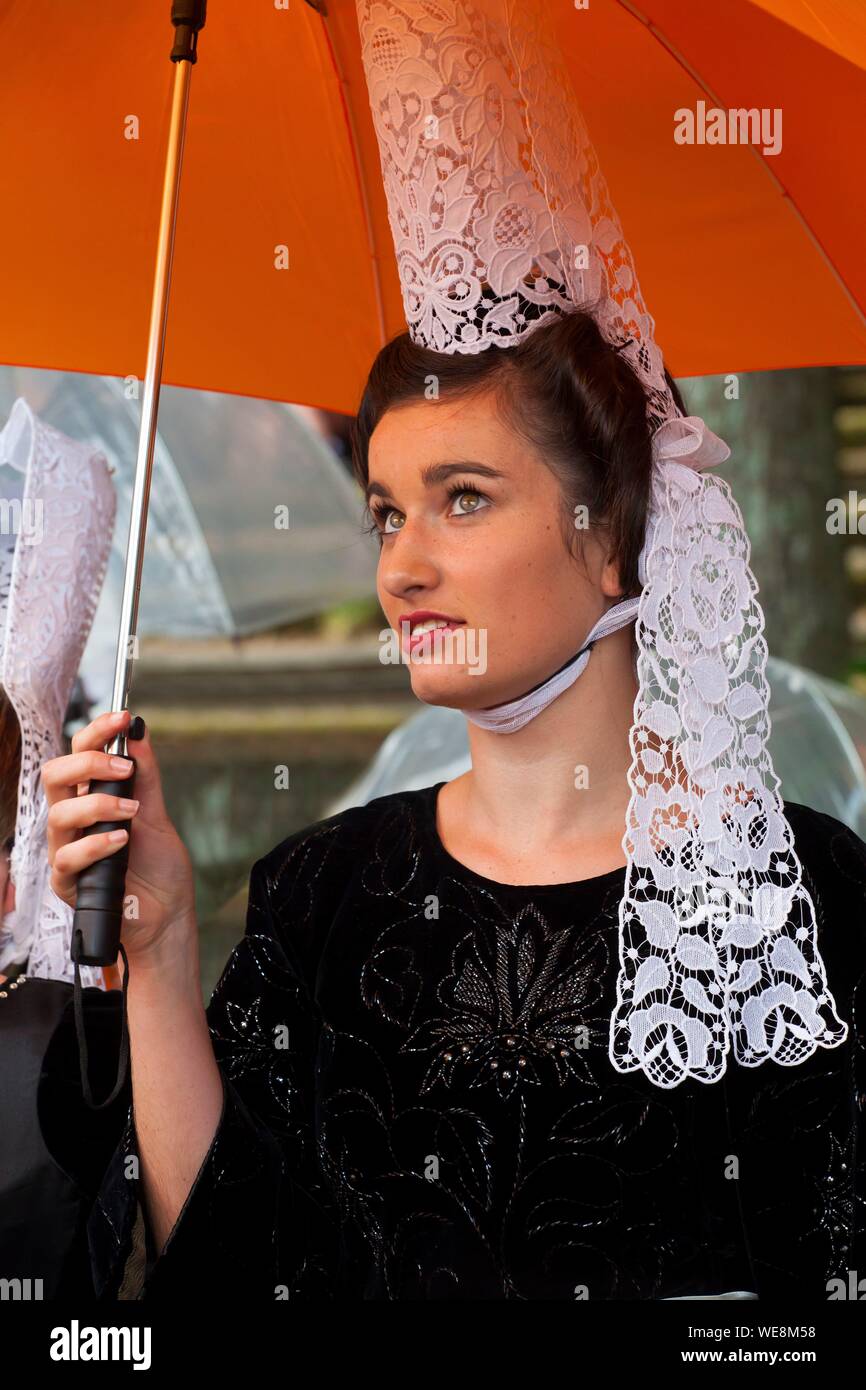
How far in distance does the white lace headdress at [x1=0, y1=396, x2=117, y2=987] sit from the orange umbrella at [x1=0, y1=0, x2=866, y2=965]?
9.1 inches

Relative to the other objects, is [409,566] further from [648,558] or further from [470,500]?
[648,558]

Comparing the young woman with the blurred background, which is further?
the blurred background

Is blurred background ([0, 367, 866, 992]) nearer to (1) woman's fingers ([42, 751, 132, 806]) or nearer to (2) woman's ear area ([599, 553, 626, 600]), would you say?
(2) woman's ear area ([599, 553, 626, 600])

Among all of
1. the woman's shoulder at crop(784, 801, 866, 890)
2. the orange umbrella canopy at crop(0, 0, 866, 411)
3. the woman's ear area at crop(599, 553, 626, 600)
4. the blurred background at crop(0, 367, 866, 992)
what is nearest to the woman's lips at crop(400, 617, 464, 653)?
the woman's ear area at crop(599, 553, 626, 600)

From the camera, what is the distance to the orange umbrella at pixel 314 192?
2238 mm

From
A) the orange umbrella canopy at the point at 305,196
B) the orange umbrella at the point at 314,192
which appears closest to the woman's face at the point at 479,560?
the orange umbrella at the point at 314,192

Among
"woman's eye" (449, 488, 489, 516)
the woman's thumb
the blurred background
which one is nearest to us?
the woman's thumb

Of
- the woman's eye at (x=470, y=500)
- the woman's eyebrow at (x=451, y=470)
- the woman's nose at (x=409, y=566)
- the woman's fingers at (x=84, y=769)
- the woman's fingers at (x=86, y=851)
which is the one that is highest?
the woman's eyebrow at (x=451, y=470)

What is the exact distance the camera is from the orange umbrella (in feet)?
7.34

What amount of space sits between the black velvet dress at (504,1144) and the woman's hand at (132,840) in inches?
12.0

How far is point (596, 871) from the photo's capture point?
85.4 inches

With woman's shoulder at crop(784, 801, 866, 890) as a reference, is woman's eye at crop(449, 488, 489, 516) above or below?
above

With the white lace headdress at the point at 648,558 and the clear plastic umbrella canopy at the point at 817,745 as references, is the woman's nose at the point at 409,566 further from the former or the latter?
the clear plastic umbrella canopy at the point at 817,745
